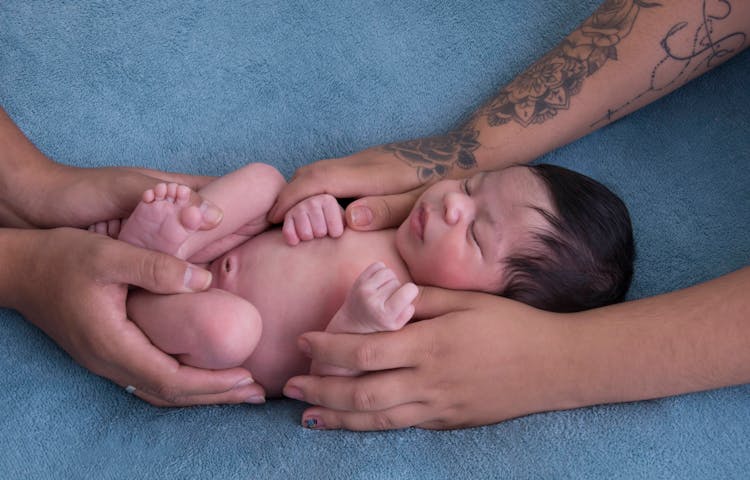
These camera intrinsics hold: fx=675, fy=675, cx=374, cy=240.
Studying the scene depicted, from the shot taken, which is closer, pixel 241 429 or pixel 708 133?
pixel 241 429

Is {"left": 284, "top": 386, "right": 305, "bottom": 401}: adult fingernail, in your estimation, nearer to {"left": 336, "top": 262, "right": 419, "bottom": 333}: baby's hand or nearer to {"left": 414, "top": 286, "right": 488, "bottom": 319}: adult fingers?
{"left": 336, "top": 262, "right": 419, "bottom": 333}: baby's hand

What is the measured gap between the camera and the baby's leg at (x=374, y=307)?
1.08 meters

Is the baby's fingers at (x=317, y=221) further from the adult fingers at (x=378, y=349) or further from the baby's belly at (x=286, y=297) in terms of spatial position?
the adult fingers at (x=378, y=349)

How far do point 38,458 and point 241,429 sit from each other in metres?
0.35

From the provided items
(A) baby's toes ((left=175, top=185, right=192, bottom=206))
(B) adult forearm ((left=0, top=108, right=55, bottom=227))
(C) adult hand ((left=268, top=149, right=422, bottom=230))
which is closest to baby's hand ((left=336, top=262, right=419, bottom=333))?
(C) adult hand ((left=268, top=149, right=422, bottom=230))

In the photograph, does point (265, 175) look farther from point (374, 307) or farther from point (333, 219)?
point (374, 307)

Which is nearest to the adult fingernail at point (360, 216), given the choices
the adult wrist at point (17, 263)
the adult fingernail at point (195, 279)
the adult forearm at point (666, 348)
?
the adult fingernail at point (195, 279)

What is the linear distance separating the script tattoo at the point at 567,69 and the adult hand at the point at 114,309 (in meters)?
0.80

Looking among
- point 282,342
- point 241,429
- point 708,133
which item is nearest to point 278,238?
point 282,342

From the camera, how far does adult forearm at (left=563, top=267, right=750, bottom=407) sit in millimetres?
1086

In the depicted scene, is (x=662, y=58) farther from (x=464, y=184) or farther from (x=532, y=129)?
(x=464, y=184)

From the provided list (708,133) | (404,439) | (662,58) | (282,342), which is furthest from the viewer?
(708,133)

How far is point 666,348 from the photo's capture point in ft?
3.58

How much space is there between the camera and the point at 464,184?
1.35 m
